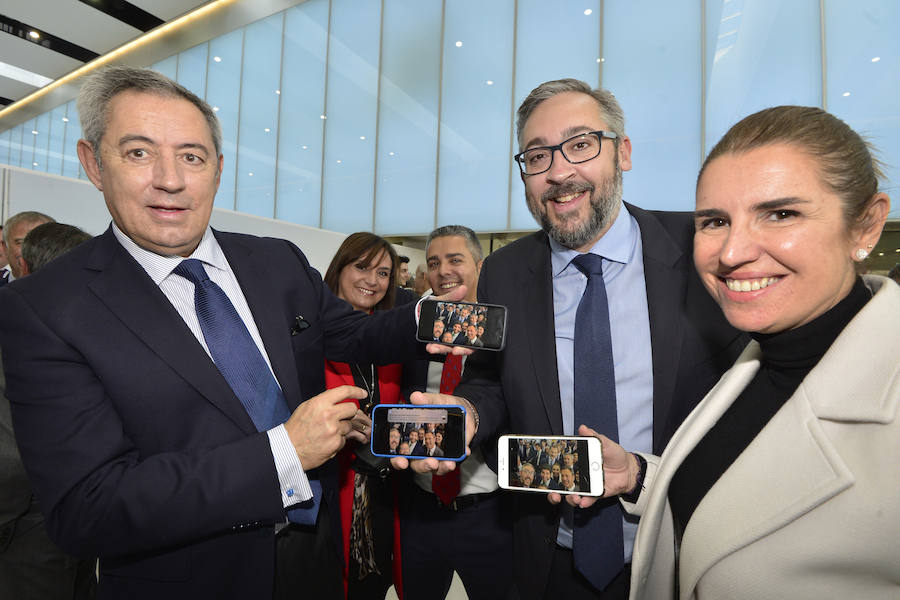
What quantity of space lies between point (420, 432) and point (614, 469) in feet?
1.99

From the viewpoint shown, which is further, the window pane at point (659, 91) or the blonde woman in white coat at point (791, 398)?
the window pane at point (659, 91)

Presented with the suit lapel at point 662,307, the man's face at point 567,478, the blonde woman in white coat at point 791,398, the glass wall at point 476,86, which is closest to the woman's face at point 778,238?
the blonde woman in white coat at point 791,398

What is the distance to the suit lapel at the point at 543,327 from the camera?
158 centimetres

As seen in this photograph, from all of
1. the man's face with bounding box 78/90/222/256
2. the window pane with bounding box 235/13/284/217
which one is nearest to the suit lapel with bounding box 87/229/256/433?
the man's face with bounding box 78/90/222/256

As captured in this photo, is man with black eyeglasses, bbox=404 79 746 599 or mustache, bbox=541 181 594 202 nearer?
man with black eyeglasses, bbox=404 79 746 599

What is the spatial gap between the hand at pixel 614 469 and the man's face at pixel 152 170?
53.7 inches

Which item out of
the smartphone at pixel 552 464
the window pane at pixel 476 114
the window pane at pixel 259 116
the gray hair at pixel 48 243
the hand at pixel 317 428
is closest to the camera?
the hand at pixel 317 428

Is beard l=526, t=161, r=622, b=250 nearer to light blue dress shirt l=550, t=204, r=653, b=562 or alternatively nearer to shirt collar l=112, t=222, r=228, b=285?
light blue dress shirt l=550, t=204, r=653, b=562

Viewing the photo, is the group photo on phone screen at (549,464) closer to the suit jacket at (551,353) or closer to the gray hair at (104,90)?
the suit jacket at (551,353)

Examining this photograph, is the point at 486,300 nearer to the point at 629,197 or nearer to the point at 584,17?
the point at 629,197

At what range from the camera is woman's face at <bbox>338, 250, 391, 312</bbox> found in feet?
10.1

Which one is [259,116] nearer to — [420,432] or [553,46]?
[553,46]

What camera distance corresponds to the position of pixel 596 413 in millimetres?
1507

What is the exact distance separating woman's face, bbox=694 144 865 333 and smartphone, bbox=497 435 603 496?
54 cm
